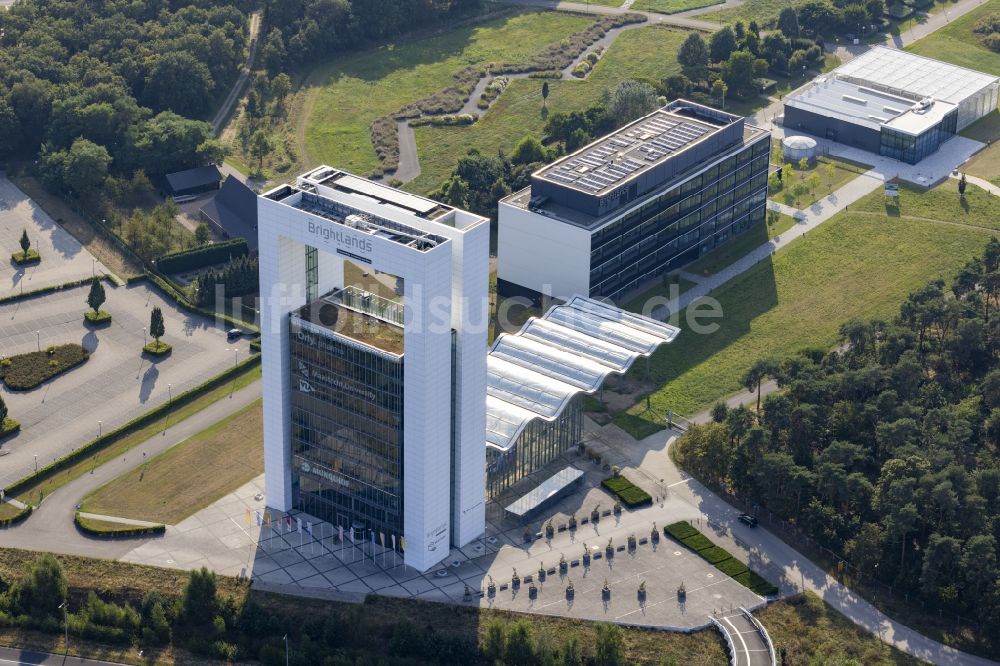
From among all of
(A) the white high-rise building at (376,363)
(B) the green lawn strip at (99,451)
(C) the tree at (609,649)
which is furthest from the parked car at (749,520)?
(B) the green lawn strip at (99,451)

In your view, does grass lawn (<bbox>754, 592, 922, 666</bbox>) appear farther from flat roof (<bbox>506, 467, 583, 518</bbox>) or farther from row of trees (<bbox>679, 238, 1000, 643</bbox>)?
flat roof (<bbox>506, 467, 583, 518</bbox>)

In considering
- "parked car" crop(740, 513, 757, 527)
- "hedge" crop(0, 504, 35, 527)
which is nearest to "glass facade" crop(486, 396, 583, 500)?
"parked car" crop(740, 513, 757, 527)

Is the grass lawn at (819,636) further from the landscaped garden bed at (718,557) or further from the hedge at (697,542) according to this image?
the hedge at (697,542)

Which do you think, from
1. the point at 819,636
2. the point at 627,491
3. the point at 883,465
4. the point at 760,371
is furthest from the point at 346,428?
A: the point at 883,465

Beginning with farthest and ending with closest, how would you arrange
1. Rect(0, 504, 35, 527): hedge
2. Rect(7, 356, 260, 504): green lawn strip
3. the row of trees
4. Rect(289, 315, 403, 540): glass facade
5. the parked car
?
Rect(7, 356, 260, 504): green lawn strip → the parked car → Rect(0, 504, 35, 527): hedge → the row of trees → Rect(289, 315, 403, 540): glass facade

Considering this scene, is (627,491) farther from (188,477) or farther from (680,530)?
(188,477)

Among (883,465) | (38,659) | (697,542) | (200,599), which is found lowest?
(38,659)
